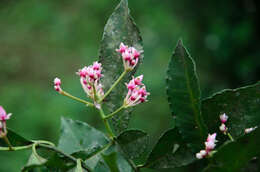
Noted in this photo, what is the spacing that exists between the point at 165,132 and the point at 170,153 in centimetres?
3

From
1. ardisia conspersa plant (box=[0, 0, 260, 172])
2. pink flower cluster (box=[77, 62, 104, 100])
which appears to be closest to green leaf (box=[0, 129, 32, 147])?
ardisia conspersa plant (box=[0, 0, 260, 172])

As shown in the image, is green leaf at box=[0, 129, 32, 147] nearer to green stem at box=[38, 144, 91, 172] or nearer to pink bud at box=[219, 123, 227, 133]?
green stem at box=[38, 144, 91, 172]

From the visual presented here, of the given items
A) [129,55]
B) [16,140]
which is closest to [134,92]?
[129,55]

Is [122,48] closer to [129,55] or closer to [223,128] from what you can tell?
[129,55]

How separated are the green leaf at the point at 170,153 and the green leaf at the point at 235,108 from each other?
0.04 metres

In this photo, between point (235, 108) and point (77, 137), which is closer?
point (235, 108)

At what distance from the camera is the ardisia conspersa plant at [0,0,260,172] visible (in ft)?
1.25

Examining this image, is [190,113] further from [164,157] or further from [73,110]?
[73,110]

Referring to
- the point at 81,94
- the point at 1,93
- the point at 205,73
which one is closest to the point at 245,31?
the point at 205,73

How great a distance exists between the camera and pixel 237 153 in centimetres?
36

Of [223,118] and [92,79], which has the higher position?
[92,79]

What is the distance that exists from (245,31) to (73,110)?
100 centimetres

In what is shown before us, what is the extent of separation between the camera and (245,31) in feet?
6.27

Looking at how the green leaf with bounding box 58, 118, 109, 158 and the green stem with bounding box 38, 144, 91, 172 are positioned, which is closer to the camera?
the green stem with bounding box 38, 144, 91, 172
